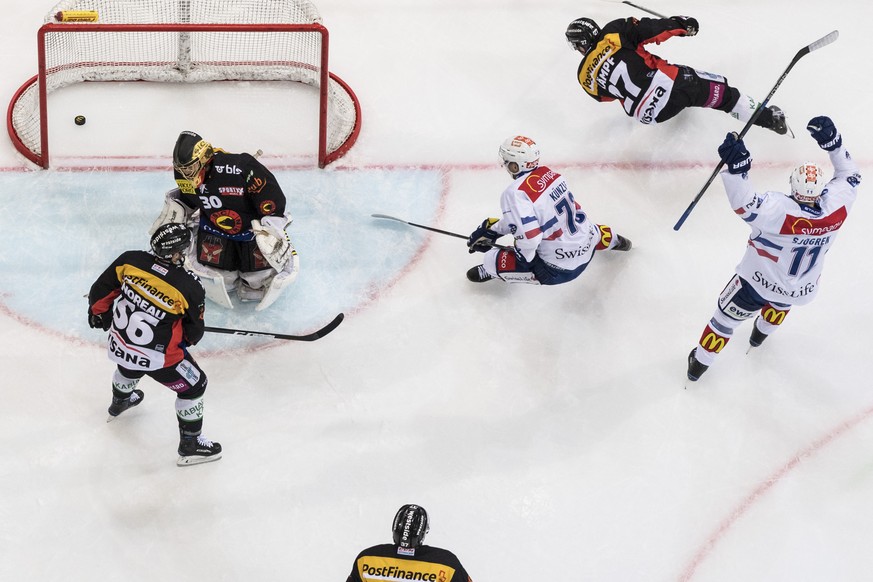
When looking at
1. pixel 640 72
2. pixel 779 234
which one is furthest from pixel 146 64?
pixel 779 234

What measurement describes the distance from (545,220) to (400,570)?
5.66ft

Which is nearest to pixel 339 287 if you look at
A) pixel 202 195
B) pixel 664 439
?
pixel 202 195

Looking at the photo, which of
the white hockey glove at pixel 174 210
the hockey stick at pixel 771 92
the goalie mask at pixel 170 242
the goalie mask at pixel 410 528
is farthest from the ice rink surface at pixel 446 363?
the goalie mask at pixel 170 242

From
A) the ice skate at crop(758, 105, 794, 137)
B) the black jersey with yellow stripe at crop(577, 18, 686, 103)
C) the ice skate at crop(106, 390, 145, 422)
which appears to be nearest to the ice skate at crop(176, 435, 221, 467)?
the ice skate at crop(106, 390, 145, 422)

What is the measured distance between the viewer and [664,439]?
14.9 ft

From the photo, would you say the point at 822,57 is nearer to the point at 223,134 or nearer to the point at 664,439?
the point at 664,439

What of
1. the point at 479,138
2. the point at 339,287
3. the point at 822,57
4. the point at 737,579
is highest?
the point at 822,57

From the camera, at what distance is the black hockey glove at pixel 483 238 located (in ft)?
15.8

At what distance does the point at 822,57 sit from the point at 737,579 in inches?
124

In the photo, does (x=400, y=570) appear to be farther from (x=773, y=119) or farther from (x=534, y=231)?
(x=773, y=119)

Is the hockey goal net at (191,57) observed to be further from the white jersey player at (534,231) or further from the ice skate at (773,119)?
the ice skate at (773,119)

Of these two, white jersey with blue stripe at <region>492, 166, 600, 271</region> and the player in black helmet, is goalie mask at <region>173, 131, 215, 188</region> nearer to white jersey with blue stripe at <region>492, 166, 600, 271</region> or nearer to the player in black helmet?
white jersey with blue stripe at <region>492, 166, 600, 271</region>

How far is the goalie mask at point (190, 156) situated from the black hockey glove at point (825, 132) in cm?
237

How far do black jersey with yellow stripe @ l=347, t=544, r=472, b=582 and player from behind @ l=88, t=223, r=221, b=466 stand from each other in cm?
106
